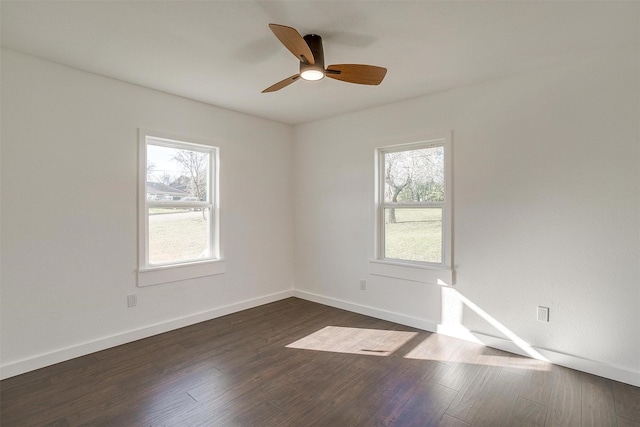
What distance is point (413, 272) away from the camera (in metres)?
3.49

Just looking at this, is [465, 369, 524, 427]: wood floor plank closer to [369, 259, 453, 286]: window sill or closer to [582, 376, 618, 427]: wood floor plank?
[582, 376, 618, 427]: wood floor plank

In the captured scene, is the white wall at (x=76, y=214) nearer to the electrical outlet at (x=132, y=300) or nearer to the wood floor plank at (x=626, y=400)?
the electrical outlet at (x=132, y=300)

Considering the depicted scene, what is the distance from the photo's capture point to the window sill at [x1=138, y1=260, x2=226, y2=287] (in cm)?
318

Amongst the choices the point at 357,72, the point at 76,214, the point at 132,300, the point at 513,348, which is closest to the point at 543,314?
the point at 513,348

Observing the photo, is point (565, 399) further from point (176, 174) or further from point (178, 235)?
point (176, 174)

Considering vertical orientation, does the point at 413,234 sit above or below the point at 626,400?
above

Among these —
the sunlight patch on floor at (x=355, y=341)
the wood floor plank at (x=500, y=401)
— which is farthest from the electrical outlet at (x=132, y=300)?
the wood floor plank at (x=500, y=401)

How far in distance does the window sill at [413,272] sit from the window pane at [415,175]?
0.75 m

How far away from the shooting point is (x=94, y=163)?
112 inches

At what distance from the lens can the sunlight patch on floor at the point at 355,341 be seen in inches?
115

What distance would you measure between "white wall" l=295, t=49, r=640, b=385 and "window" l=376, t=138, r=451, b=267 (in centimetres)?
16

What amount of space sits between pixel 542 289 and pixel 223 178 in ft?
11.5

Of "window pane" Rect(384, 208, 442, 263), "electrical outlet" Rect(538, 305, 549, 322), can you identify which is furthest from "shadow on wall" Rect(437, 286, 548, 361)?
"window pane" Rect(384, 208, 442, 263)

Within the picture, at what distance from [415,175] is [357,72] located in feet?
5.46
